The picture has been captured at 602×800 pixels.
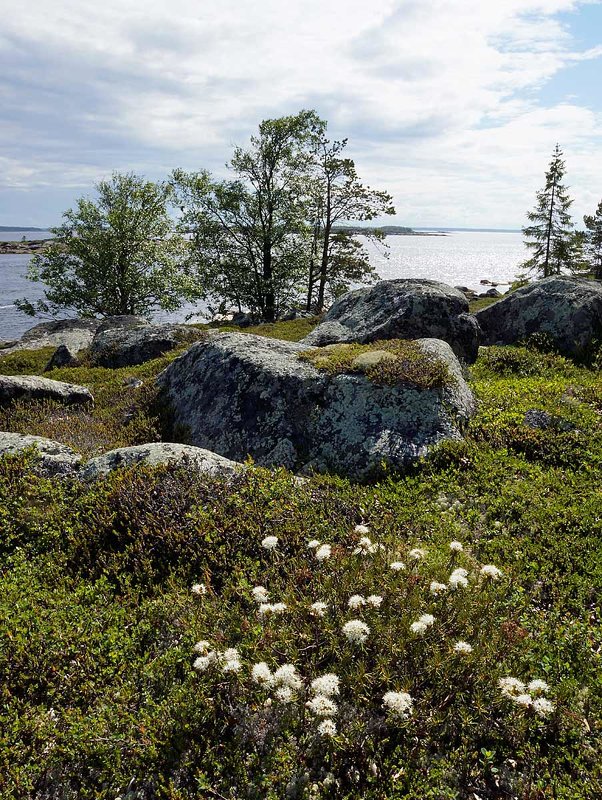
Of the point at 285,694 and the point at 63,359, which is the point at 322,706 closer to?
the point at 285,694

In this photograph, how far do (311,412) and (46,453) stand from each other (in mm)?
4952

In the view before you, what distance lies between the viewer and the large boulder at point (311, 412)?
9.37 meters

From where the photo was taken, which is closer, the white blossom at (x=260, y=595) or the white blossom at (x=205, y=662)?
the white blossom at (x=205, y=662)

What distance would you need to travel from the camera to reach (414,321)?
15312 millimetres

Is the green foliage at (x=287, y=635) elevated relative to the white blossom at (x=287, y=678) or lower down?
lower down

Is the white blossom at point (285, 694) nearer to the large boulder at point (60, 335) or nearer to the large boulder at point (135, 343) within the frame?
the large boulder at point (135, 343)

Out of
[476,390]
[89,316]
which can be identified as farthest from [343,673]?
[89,316]

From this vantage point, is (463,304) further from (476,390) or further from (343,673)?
(343,673)

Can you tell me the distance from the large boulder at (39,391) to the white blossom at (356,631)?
39.6 feet

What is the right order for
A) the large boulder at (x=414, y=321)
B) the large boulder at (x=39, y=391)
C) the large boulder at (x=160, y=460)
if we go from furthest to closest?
1. the large boulder at (x=414, y=321)
2. the large boulder at (x=39, y=391)
3. the large boulder at (x=160, y=460)

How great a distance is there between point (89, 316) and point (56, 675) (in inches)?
1447

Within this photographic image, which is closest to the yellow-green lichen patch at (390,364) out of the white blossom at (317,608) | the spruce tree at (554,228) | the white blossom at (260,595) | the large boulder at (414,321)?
the large boulder at (414,321)

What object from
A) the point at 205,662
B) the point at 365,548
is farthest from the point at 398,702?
the point at 365,548

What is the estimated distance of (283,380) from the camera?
10.8 metres
